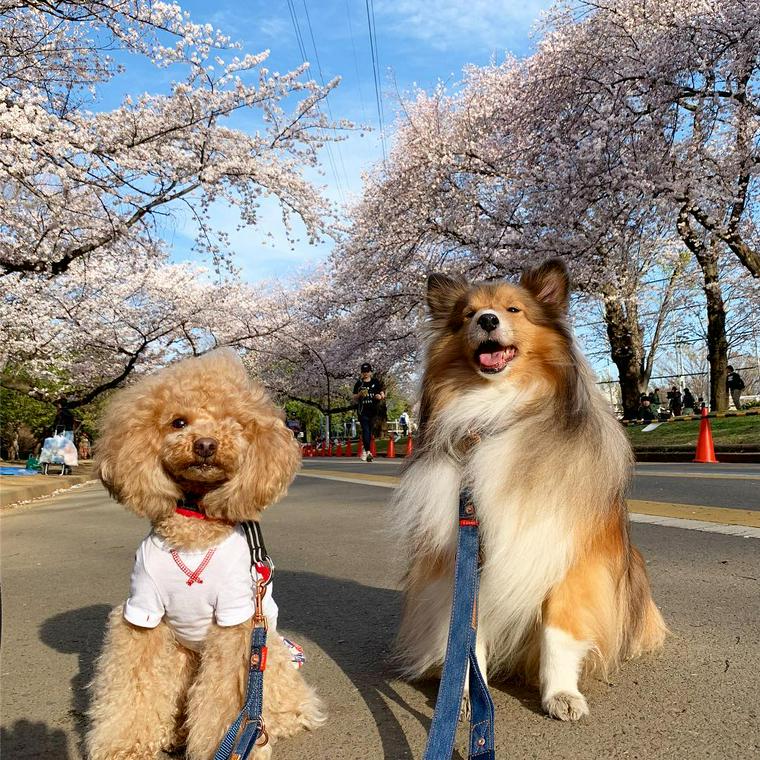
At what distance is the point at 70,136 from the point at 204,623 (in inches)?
378

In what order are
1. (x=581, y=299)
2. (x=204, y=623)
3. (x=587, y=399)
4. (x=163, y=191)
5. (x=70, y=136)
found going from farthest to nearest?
(x=581, y=299) < (x=163, y=191) < (x=70, y=136) < (x=587, y=399) < (x=204, y=623)

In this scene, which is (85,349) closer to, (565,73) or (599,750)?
(565,73)

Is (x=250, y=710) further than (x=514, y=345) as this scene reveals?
No

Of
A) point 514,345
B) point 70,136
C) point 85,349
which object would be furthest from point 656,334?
point 514,345

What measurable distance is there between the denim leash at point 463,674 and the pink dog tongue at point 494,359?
0.59 m

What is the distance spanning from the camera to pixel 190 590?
83.9 inches

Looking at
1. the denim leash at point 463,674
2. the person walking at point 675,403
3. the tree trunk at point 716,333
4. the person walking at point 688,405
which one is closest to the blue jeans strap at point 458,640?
the denim leash at point 463,674

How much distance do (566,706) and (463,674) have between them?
0.56 m

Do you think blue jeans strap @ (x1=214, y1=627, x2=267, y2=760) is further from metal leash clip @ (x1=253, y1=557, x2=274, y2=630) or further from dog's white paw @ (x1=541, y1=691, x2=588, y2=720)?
dog's white paw @ (x1=541, y1=691, x2=588, y2=720)

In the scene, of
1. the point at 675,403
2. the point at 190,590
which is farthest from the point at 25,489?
the point at 675,403

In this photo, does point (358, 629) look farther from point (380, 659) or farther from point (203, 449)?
point (203, 449)

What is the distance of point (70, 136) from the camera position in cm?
981

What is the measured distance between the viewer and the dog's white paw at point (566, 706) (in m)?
2.19

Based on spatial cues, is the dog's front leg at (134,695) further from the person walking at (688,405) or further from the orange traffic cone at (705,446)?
the person walking at (688,405)
